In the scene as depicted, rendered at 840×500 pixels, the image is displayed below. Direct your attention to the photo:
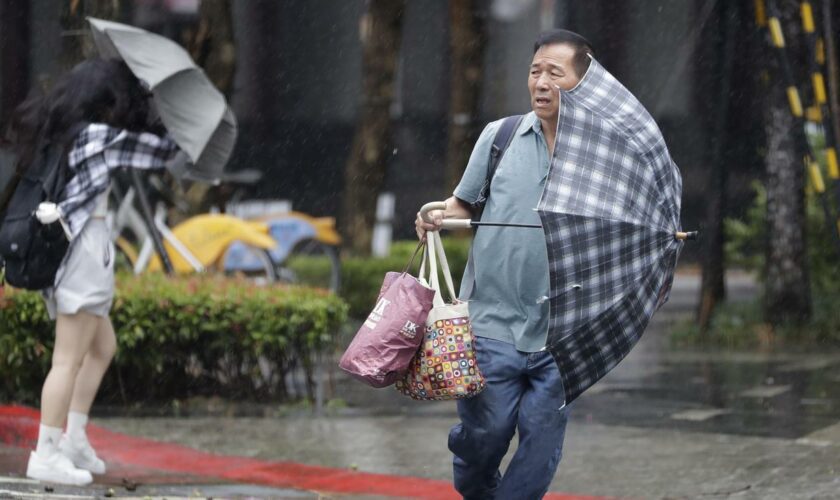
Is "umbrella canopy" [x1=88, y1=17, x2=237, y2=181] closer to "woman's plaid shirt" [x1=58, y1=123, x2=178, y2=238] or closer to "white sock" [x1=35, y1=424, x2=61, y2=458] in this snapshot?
"woman's plaid shirt" [x1=58, y1=123, x2=178, y2=238]

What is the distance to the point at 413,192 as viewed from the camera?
2150cm

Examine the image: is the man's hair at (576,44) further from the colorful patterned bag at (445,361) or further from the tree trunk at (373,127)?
the tree trunk at (373,127)

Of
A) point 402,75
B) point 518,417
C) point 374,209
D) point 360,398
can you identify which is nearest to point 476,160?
point 518,417

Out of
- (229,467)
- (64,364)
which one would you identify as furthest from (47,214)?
(229,467)

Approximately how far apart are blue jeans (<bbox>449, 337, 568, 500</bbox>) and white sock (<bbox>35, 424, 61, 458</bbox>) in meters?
2.35

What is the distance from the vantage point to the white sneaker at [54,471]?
241 inches

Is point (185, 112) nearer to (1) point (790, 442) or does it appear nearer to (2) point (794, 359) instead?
(1) point (790, 442)

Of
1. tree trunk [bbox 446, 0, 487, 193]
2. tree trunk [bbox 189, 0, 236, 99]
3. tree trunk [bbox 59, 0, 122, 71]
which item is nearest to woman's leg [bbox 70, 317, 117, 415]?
tree trunk [bbox 59, 0, 122, 71]

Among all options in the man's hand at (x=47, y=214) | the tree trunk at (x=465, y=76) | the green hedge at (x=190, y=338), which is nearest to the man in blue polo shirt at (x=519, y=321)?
the man's hand at (x=47, y=214)

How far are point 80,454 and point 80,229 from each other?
1.11 meters

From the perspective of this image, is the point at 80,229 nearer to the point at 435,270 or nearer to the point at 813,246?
the point at 435,270

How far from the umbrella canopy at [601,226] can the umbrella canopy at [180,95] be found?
2.73 m

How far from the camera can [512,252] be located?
4.65 metres

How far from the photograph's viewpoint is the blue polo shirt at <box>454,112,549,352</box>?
4.62m
